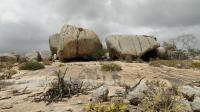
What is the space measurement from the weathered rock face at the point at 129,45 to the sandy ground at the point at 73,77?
9177 mm

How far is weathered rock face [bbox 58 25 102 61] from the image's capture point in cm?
4288

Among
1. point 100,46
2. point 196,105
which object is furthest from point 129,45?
point 196,105

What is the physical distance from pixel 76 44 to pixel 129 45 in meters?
6.71

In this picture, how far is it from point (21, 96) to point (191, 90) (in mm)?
7922

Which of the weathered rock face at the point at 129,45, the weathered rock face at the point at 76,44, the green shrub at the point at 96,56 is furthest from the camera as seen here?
the weathered rock face at the point at 129,45

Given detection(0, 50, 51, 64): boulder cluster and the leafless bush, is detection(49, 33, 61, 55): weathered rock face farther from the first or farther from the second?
the leafless bush

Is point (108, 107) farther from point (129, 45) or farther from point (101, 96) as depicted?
point (129, 45)

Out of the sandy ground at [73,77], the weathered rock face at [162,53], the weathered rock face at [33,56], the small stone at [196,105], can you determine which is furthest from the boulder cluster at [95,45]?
the small stone at [196,105]

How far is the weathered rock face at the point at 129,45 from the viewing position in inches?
1747

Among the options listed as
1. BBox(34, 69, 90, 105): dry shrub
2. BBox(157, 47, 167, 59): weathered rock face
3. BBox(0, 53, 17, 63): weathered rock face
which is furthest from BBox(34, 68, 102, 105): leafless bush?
BBox(0, 53, 17, 63): weathered rock face

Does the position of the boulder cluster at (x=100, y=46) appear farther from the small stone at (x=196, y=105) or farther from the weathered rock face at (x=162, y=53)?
the small stone at (x=196, y=105)

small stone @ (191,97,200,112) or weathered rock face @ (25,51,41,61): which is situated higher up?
weathered rock face @ (25,51,41,61)

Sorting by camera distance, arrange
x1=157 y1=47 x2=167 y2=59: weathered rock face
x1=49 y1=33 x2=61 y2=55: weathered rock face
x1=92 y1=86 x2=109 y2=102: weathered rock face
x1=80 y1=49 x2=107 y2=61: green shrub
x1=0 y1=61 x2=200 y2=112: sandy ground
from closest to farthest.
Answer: x1=92 y1=86 x2=109 y2=102: weathered rock face, x1=0 y1=61 x2=200 y2=112: sandy ground, x1=80 y1=49 x2=107 y2=61: green shrub, x1=157 y1=47 x2=167 y2=59: weathered rock face, x1=49 y1=33 x2=61 y2=55: weathered rock face

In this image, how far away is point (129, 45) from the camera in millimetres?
45969
